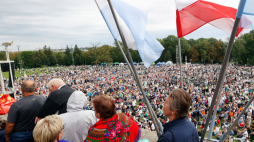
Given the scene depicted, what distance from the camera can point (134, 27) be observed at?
2.29 meters

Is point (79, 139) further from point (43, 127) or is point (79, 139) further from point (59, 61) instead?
point (59, 61)

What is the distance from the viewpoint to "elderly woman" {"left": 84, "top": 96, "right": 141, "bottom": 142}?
1510 mm

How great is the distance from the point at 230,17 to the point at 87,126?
2.51m

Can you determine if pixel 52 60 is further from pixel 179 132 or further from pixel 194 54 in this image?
pixel 179 132

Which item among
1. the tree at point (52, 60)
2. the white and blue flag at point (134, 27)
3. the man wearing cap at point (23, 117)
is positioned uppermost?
the tree at point (52, 60)

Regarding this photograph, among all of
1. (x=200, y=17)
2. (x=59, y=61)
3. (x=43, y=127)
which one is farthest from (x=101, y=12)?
(x=59, y=61)

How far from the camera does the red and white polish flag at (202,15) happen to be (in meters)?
2.53

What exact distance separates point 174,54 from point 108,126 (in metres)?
55.4

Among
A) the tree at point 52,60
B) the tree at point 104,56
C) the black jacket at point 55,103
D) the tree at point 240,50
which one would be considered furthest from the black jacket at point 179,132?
the tree at point 52,60

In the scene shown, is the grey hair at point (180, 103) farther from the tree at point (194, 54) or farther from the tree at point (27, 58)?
the tree at point (27, 58)

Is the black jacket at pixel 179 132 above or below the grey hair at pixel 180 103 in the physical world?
below

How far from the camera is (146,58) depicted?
240 cm

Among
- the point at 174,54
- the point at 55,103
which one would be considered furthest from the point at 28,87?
the point at 174,54

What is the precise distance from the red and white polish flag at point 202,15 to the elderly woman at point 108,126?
1.90m
